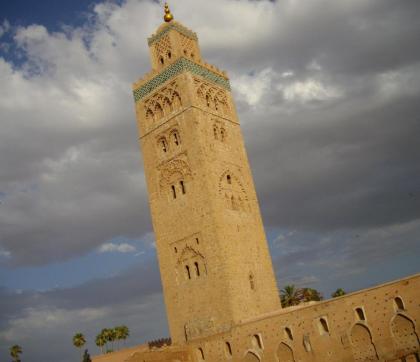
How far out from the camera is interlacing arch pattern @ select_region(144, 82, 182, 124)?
24844mm

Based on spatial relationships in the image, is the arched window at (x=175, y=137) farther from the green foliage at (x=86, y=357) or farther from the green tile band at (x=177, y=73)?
the green foliage at (x=86, y=357)

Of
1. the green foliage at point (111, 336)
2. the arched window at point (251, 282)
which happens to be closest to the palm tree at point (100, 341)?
the green foliage at point (111, 336)

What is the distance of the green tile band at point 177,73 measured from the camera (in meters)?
24.9

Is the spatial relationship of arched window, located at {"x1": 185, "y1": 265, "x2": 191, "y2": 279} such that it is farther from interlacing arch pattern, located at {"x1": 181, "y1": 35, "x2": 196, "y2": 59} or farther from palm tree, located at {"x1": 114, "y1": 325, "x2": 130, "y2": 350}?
palm tree, located at {"x1": 114, "y1": 325, "x2": 130, "y2": 350}

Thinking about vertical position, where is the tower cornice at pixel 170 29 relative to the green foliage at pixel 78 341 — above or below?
above

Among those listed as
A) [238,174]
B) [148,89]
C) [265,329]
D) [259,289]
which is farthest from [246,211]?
[148,89]

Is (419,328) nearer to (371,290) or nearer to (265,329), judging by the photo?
(371,290)

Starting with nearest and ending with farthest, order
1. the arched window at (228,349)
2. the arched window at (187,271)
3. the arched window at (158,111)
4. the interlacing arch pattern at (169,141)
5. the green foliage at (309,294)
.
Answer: the arched window at (228,349) < the arched window at (187,271) < the interlacing arch pattern at (169,141) < the arched window at (158,111) < the green foliage at (309,294)

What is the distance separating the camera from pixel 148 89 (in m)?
26.3

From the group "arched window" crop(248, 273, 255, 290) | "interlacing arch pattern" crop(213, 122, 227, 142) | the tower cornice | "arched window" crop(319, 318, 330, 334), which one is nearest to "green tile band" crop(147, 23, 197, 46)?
the tower cornice

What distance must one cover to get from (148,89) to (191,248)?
8701mm

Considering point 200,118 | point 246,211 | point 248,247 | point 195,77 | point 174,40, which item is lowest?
point 248,247

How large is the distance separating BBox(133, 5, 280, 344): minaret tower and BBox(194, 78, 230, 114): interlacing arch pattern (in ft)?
0.20

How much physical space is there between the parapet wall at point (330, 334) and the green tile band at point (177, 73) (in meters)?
12.1
